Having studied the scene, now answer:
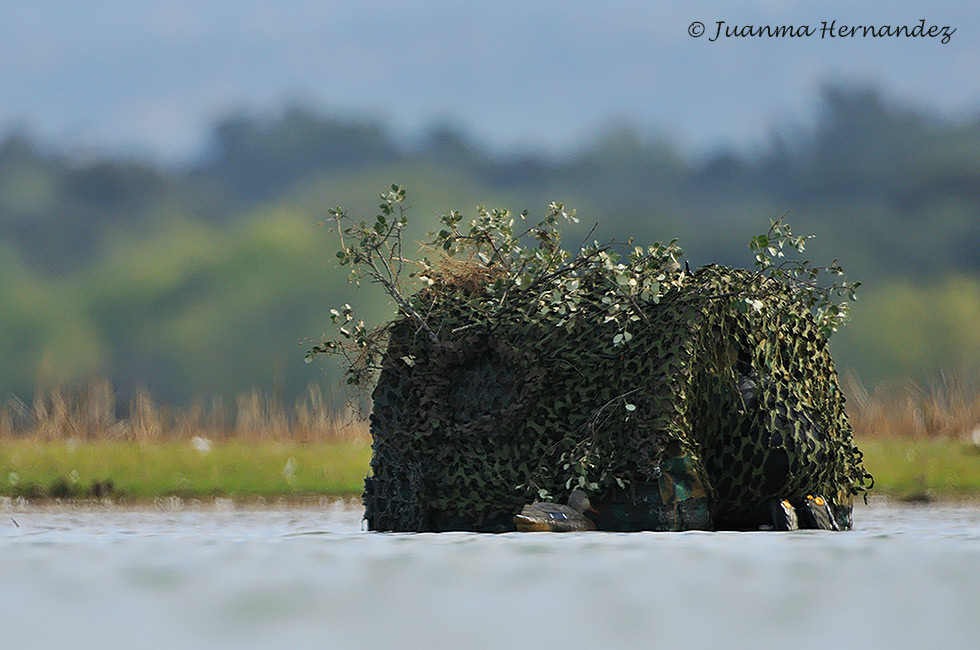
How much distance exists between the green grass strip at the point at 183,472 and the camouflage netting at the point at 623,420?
3.53 meters

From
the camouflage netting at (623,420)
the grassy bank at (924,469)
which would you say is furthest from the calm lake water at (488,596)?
the grassy bank at (924,469)

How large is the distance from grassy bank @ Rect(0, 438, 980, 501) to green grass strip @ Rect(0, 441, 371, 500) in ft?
0.03

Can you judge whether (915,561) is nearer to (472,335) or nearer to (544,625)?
(544,625)

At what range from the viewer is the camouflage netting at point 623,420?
6438 millimetres

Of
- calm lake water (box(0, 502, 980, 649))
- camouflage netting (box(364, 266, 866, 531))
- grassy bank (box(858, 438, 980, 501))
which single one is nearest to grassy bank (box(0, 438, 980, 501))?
grassy bank (box(858, 438, 980, 501))

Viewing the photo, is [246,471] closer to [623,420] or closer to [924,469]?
[623,420]

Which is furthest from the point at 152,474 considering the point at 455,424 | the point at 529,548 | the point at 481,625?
the point at 481,625

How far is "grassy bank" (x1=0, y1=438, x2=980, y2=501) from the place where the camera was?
10.4 meters

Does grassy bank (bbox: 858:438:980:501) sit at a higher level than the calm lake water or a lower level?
lower

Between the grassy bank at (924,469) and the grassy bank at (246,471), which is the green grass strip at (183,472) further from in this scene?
the grassy bank at (924,469)

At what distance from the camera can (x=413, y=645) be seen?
2000 millimetres

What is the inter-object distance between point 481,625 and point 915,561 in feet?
4.48

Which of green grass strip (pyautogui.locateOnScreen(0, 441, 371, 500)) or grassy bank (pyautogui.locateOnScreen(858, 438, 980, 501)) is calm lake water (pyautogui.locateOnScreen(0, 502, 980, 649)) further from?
green grass strip (pyautogui.locateOnScreen(0, 441, 371, 500))

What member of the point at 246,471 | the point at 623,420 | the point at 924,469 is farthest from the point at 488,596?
the point at 924,469
